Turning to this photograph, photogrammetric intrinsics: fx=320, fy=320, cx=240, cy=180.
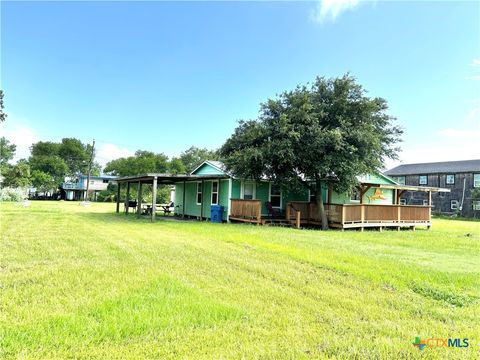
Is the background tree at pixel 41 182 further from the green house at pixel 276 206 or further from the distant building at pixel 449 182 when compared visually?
the distant building at pixel 449 182

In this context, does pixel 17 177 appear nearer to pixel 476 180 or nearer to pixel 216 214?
pixel 216 214

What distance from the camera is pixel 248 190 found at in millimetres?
17266

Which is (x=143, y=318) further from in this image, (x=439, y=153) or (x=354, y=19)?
(x=439, y=153)

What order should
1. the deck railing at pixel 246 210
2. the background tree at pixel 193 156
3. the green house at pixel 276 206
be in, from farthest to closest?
the background tree at pixel 193 156 < the green house at pixel 276 206 < the deck railing at pixel 246 210

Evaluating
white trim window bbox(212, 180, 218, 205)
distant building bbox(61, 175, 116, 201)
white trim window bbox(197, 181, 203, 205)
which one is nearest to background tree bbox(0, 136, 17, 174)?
distant building bbox(61, 175, 116, 201)

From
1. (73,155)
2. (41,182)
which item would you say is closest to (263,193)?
(41,182)

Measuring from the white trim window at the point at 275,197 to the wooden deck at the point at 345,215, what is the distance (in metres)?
1.20

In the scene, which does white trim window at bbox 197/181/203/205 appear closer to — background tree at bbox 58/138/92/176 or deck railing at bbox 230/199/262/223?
deck railing at bbox 230/199/262/223

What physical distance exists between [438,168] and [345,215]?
96.9 ft

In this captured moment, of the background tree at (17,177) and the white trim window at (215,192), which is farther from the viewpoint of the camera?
the background tree at (17,177)

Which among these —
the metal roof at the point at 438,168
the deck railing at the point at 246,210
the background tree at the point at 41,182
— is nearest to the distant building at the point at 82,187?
the background tree at the point at 41,182

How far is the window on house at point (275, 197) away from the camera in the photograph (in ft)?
58.4

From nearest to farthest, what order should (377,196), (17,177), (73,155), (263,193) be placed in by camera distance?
(263,193), (377,196), (17,177), (73,155)

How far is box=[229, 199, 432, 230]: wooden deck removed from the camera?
15305 mm
